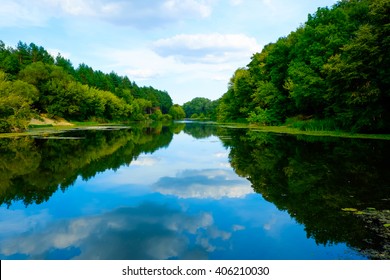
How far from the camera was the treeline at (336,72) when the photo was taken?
89.7 feet

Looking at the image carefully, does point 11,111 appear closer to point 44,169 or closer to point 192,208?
point 44,169

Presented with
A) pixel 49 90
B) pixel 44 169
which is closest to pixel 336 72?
pixel 44 169

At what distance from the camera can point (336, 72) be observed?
30.7 meters

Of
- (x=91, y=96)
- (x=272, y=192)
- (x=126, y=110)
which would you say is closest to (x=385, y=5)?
(x=272, y=192)

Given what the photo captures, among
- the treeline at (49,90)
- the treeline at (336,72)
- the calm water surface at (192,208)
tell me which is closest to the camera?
the calm water surface at (192,208)

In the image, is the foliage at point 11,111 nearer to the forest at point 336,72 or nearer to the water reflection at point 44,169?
the water reflection at point 44,169

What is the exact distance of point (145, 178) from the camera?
14.5 metres

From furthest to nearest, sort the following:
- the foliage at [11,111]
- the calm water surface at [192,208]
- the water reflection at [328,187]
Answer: the foliage at [11,111]
the water reflection at [328,187]
the calm water surface at [192,208]

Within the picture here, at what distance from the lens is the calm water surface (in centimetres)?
669

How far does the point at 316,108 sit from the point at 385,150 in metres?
25.9

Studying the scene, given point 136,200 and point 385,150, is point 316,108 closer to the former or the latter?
point 385,150

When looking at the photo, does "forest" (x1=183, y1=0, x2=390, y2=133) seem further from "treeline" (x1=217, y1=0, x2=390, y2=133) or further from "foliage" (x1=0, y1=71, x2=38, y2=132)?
"foliage" (x1=0, y1=71, x2=38, y2=132)

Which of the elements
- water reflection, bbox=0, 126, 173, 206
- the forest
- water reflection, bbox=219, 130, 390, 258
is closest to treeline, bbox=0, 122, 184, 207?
water reflection, bbox=0, 126, 173, 206

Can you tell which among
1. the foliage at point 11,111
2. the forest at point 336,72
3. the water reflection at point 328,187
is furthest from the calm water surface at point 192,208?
the foliage at point 11,111
